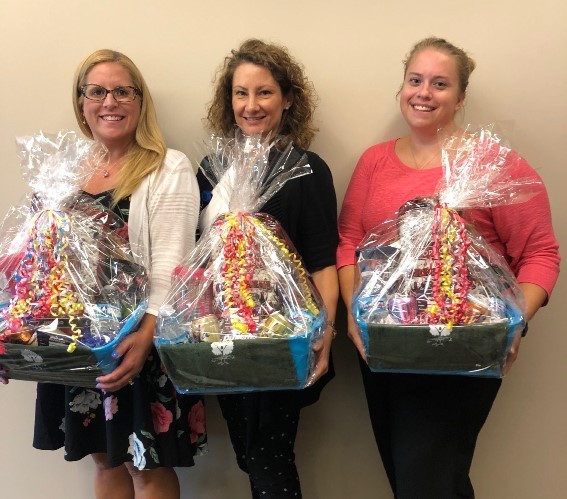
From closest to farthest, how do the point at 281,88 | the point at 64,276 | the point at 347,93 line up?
the point at 64,276 → the point at 281,88 → the point at 347,93

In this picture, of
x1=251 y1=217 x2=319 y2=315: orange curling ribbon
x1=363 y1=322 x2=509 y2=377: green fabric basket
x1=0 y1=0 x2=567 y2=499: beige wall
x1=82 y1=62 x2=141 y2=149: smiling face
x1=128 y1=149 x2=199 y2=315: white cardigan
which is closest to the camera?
x1=363 y1=322 x2=509 y2=377: green fabric basket

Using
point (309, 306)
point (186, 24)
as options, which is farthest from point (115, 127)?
point (309, 306)

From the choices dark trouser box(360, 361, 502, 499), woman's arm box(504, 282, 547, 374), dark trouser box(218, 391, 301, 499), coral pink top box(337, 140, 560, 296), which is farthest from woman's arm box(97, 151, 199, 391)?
woman's arm box(504, 282, 547, 374)

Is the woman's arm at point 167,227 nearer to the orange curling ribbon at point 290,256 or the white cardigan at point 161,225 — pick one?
the white cardigan at point 161,225

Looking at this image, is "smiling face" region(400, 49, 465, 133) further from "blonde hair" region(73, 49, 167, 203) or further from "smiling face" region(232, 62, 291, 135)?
"blonde hair" region(73, 49, 167, 203)

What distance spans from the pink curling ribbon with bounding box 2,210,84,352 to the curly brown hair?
→ 0.56 meters

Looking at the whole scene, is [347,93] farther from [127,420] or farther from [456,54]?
[127,420]

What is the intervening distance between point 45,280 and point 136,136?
19.7 inches

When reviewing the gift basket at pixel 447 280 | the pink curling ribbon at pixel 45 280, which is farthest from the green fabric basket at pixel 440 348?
the pink curling ribbon at pixel 45 280

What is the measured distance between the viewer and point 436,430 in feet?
3.86

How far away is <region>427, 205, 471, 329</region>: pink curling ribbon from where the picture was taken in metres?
1.00

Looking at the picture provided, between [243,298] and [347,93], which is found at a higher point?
[347,93]

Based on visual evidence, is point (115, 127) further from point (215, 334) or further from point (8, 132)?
point (215, 334)

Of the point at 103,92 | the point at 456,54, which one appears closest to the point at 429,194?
the point at 456,54
